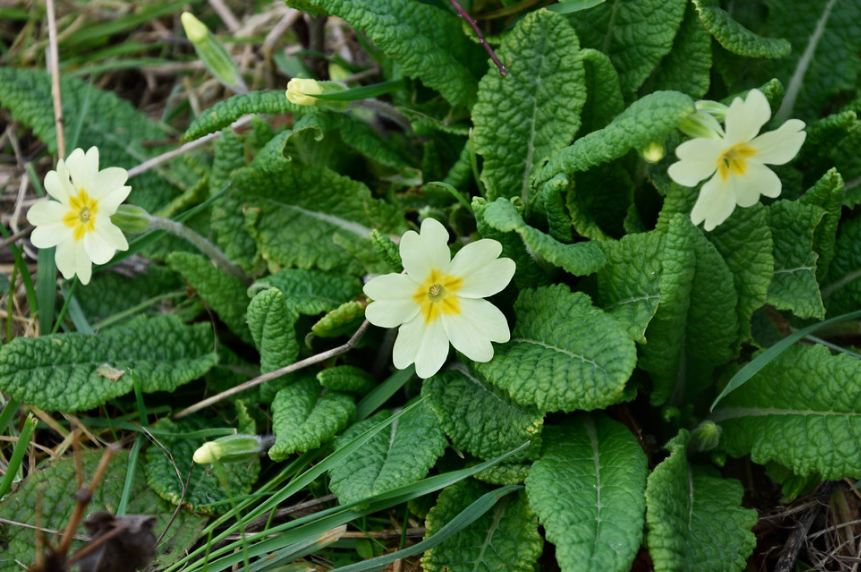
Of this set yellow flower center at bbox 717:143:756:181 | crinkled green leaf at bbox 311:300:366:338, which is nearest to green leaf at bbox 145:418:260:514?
crinkled green leaf at bbox 311:300:366:338

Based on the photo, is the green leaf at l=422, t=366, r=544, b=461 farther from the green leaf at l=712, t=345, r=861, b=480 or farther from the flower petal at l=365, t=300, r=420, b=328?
the green leaf at l=712, t=345, r=861, b=480

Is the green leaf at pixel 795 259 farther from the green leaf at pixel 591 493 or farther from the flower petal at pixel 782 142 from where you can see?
the green leaf at pixel 591 493

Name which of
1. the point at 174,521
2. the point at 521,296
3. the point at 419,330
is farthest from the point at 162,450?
the point at 521,296

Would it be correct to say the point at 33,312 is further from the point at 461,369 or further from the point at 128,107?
the point at 461,369

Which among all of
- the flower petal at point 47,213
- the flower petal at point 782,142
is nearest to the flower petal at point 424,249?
the flower petal at point 782,142

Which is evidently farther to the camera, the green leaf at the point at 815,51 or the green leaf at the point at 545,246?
the green leaf at the point at 815,51

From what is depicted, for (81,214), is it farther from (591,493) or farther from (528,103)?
(591,493)

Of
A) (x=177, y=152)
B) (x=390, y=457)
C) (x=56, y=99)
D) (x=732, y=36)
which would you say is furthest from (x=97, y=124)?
(x=732, y=36)
